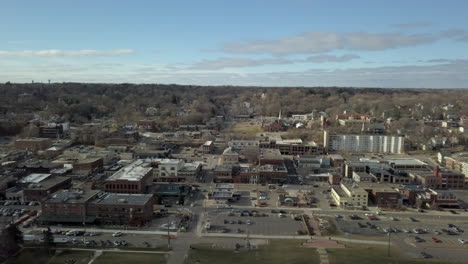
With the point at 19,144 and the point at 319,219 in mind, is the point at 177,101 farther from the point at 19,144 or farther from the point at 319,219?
the point at 319,219

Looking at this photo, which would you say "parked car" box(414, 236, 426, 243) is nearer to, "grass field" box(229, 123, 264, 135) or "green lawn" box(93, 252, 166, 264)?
"green lawn" box(93, 252, 166, 264)

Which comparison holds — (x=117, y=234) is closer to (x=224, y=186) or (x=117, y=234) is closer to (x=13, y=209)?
(x=13, y=209)

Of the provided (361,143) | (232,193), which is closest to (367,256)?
(232,193)

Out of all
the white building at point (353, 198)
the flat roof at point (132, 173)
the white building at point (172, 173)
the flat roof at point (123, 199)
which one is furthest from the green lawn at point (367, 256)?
the white building at point (172, 173)

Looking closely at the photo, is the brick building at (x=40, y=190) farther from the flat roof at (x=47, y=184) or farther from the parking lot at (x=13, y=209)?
the parking lot at (x=13, y=209)

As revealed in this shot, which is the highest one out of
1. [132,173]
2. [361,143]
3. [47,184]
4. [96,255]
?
[361,143]
